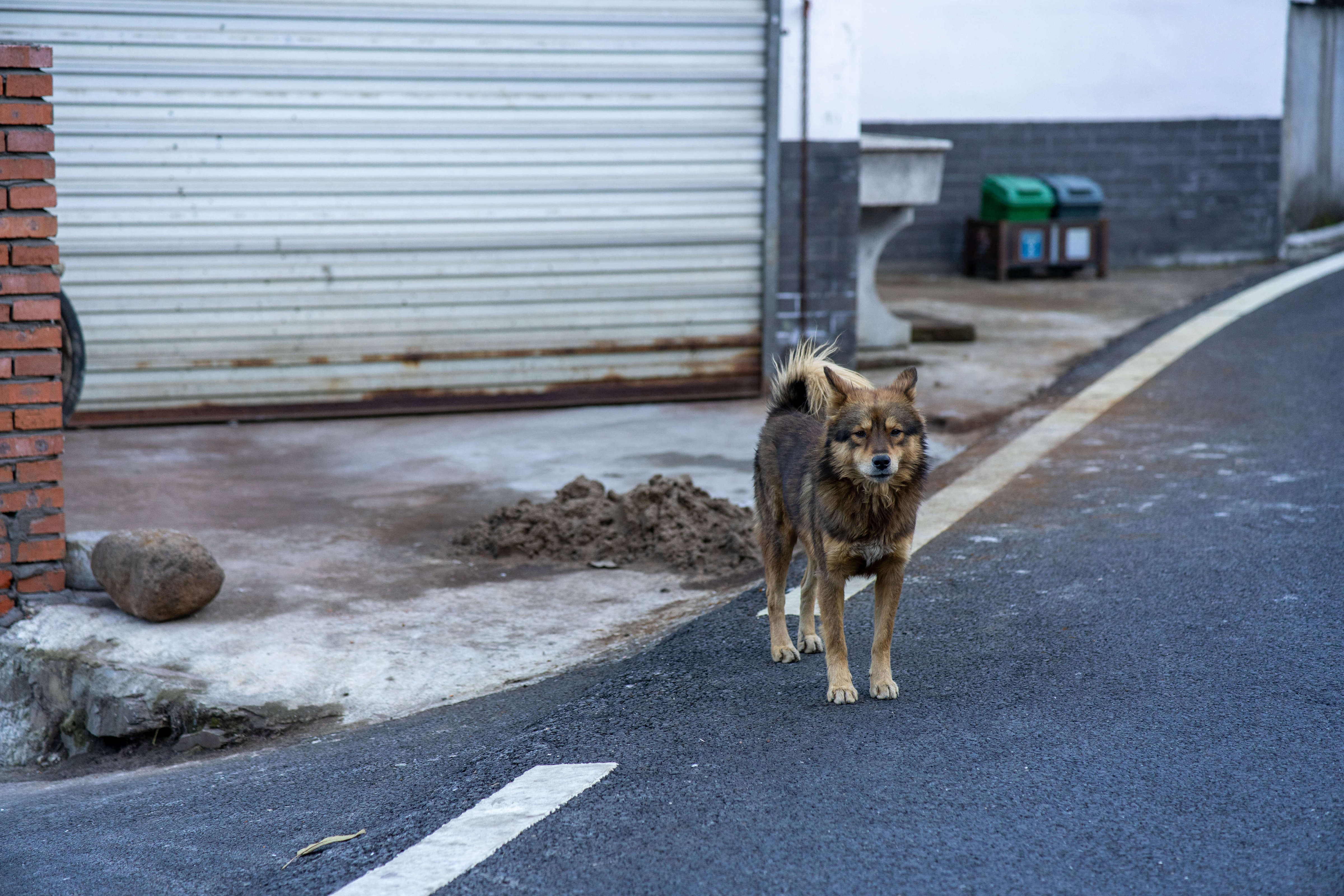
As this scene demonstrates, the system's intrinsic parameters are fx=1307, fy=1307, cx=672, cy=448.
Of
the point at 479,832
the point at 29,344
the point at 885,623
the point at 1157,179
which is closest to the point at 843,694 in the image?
the point at 885,623

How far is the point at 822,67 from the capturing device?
9.74 metres

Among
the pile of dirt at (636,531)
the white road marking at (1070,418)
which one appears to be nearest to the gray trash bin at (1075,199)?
the white road marking at (1070,418)

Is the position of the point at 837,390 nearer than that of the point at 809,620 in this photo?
Yes

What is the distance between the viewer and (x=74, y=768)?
479 centimetres

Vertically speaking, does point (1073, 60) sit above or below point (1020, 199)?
above

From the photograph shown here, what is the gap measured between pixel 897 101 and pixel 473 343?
28.2 feet

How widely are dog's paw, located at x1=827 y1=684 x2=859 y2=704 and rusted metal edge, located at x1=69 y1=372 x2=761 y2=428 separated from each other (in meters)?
5.80

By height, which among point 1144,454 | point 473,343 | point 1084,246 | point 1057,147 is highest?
point 1057,147

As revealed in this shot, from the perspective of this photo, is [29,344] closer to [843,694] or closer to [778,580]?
[778,580]

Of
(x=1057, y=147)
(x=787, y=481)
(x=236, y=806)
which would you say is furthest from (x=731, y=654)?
(x=1057, y=147)

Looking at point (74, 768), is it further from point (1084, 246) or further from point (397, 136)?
point (1084, 246)

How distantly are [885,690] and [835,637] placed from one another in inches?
9.6

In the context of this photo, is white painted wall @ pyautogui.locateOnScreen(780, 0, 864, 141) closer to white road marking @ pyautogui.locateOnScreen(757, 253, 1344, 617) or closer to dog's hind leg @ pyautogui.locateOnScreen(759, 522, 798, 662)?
white road marking @ pyautogui.locateOnScreen(757, 253, 1344, 617)

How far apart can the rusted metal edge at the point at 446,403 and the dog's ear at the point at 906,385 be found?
568cm
